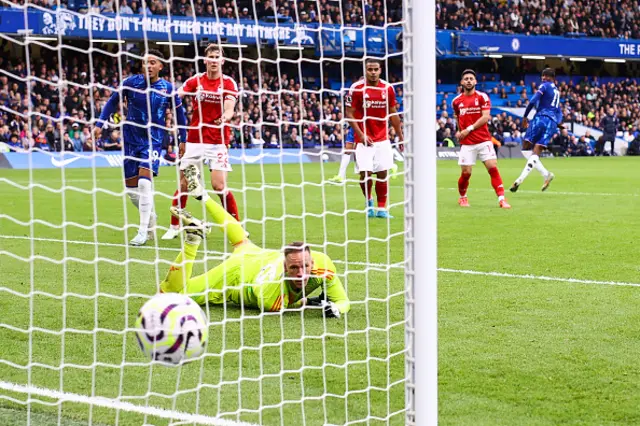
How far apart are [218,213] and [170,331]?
8.36 ft

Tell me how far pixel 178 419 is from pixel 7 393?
90cm

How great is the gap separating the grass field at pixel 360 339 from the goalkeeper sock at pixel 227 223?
25 centimetres

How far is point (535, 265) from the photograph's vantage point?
7.85m

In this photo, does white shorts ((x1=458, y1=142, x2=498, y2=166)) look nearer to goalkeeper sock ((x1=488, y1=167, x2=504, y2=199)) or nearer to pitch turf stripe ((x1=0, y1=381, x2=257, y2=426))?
goalkeeper sock ((x1=488, y1=167, x2=504, y2=199))

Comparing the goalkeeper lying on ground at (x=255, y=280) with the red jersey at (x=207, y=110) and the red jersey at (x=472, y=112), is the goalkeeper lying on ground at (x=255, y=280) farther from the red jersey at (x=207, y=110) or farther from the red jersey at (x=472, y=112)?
the red jersey at (x=472, y=112)

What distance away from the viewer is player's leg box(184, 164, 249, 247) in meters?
6.09

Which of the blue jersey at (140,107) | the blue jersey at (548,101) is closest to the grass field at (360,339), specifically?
the blue jersey at (140,107)

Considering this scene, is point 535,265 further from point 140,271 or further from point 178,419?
point 178,419

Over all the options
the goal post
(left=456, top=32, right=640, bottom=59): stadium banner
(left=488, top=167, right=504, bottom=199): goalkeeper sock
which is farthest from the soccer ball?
(left=456, top=32, right=640, bottom=59): stadium banner

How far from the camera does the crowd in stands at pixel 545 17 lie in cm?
3891

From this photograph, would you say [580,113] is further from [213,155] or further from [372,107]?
[213,155]

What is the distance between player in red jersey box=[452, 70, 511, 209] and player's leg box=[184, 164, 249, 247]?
23.6 feet

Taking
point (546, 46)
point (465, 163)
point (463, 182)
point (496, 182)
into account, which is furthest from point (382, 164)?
point (546, 46)

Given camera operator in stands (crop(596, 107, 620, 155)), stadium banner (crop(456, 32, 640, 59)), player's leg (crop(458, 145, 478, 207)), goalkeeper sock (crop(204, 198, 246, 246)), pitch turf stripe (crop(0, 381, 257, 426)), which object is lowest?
camera operator in stands (crop(596, 107, 620, 155))
